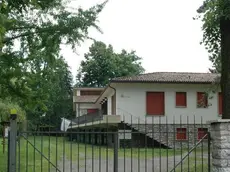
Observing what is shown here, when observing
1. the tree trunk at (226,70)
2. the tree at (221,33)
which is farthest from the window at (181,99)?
the tree trunk at (226,70)

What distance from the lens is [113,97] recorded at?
33156 millimetres

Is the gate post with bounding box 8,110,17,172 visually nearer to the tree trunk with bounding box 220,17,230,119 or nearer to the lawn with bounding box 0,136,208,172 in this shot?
the lawn with bounding box 0,136,208,172

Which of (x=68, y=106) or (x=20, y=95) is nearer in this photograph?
(x=20, y=95)

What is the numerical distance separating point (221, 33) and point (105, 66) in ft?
171

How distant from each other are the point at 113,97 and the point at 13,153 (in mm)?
25771

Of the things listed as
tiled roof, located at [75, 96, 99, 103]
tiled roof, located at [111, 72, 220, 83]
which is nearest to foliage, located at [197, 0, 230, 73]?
tiled roof, located at [111, 72, 220, 83]

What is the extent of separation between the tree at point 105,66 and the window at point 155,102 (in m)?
33.7

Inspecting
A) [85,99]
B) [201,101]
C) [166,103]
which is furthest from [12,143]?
[85,99]

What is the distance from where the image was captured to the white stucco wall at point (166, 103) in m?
30.9

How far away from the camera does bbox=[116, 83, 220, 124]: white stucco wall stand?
101ft

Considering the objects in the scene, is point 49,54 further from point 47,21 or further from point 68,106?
point 68,106

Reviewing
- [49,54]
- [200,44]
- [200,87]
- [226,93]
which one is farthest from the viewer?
[200,87]

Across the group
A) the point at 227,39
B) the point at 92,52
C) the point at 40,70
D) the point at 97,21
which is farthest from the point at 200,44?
the point at 92,52

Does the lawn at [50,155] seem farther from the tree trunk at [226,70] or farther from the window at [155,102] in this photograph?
the window at [155,102]
